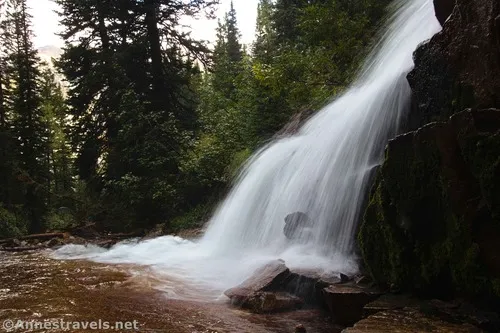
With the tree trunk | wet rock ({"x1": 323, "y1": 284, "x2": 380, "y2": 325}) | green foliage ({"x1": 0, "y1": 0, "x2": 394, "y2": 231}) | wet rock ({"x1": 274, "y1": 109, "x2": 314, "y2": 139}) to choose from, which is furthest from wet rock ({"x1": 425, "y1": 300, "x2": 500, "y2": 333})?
the tree trunk

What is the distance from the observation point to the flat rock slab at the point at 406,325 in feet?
10.6

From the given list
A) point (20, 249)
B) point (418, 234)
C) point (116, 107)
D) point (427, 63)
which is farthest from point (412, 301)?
point (116, 107)

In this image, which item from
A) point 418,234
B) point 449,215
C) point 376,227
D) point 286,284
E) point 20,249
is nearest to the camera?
point 449,215

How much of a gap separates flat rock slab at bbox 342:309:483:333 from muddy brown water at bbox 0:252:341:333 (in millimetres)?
891

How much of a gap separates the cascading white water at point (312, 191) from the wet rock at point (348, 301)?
45.3 inches

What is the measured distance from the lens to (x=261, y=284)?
5.35 meters

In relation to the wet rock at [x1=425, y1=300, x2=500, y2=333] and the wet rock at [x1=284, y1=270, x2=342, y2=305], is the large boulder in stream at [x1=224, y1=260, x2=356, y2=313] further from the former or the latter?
the wet rock at [x1=425, y1=300, x2=500, y2=333]

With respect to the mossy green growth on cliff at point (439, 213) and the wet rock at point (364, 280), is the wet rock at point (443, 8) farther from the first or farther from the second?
the wet rock at point (364, 280)

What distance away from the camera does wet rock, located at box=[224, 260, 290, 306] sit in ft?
17.1

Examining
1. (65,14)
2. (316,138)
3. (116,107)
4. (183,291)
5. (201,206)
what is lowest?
(183,291)

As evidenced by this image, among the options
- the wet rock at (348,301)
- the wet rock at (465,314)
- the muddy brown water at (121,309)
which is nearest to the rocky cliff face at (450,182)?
the wet rock at (465,314)

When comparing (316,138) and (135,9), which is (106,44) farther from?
(316,138)

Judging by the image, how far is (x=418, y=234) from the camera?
429cm

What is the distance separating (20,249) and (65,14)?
13.5 meters
